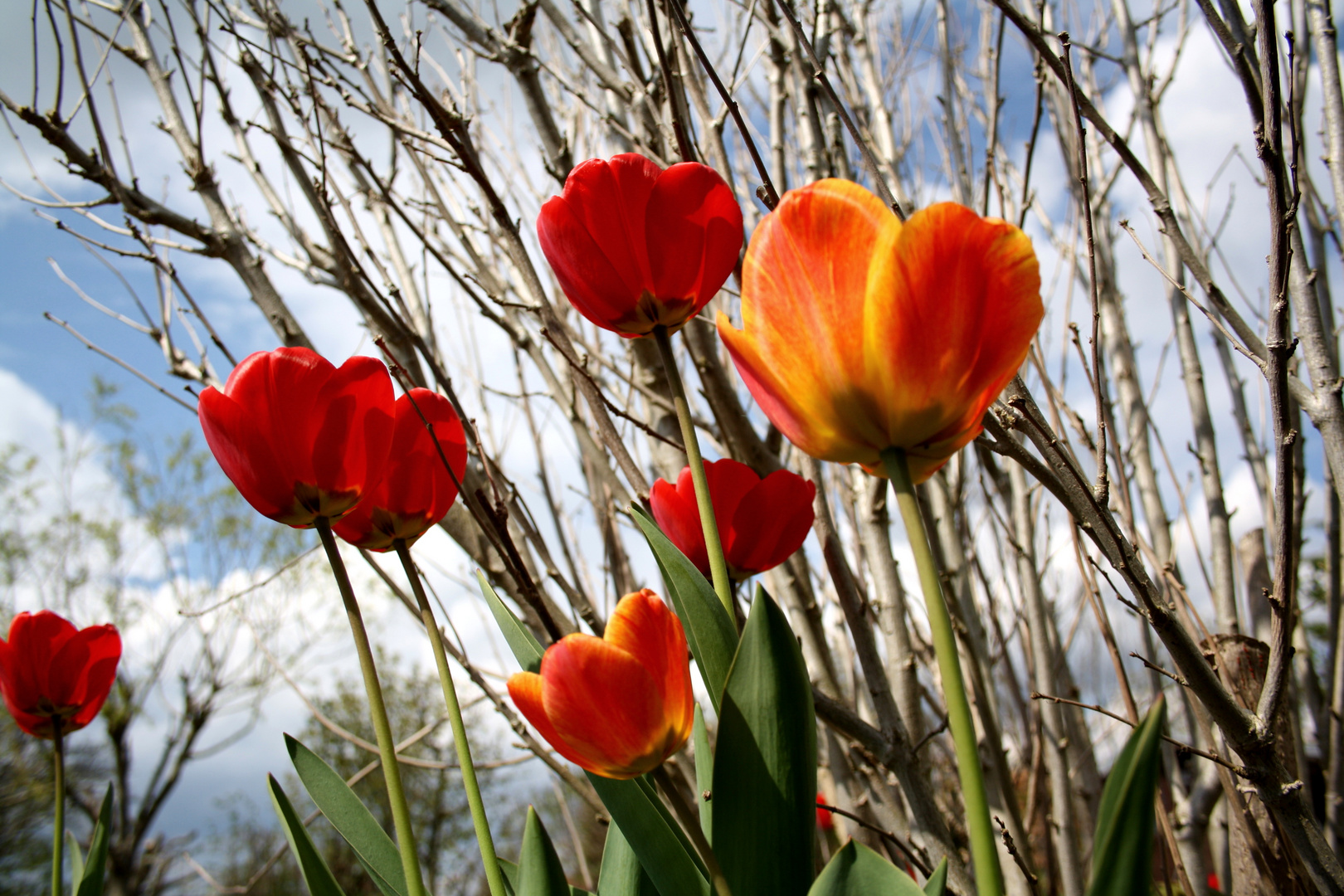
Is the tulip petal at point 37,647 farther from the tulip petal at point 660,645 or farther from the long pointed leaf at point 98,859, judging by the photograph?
the tulip petal at point 660,645

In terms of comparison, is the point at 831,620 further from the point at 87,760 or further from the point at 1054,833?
the point at 87,760

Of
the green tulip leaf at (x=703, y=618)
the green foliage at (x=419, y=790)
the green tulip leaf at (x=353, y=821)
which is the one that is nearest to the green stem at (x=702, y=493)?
the green tulip leaf at (x=703, y=618)

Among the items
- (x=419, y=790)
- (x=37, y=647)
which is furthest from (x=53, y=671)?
(x=419, y=790)

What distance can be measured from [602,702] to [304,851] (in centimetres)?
20

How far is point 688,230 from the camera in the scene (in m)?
0.41

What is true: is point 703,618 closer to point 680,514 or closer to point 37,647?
point 680,514

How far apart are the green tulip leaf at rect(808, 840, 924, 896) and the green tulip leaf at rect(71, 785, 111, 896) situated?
0.58 m

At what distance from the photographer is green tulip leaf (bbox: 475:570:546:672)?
47 cm

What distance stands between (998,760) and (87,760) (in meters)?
12.1

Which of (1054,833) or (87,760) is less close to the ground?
(87,760)

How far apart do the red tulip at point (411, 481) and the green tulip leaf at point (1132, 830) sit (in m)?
0.34

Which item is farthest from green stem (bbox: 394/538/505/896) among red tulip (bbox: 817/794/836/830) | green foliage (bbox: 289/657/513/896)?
green foliage (bbox: 289/657/513/896)

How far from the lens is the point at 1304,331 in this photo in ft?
2.00

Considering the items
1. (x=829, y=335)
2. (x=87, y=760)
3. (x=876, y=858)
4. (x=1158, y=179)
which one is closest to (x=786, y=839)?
(x=876, y=858)
